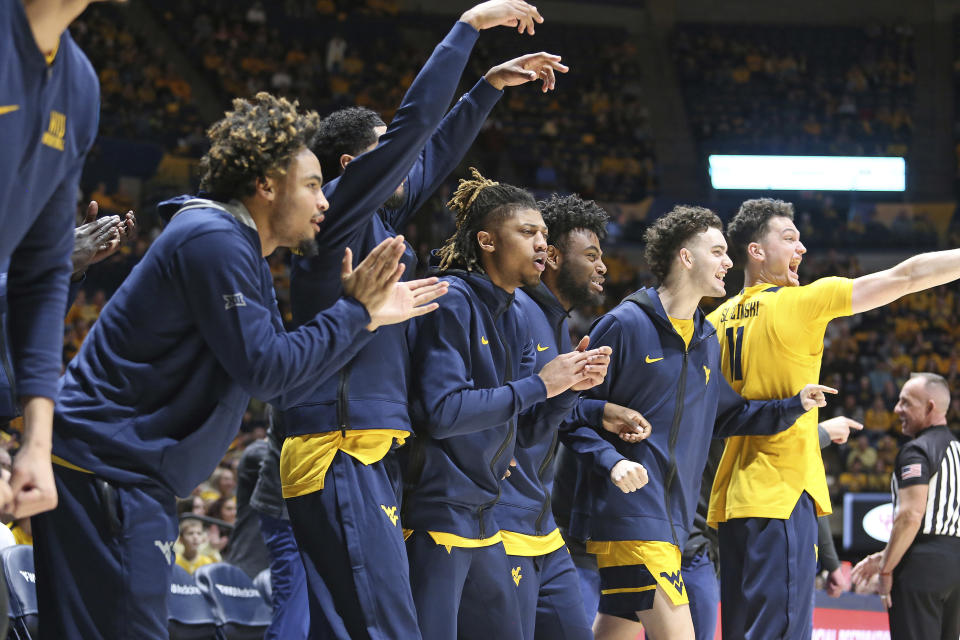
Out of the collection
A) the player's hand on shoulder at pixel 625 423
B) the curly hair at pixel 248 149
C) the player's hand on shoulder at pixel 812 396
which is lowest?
the player's hand on shoulder at pixel 625 423

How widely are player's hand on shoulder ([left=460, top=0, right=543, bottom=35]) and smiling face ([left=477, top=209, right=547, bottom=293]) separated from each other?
791mm

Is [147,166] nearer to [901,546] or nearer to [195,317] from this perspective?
[901,546]

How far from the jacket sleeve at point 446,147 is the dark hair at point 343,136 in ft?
0.79

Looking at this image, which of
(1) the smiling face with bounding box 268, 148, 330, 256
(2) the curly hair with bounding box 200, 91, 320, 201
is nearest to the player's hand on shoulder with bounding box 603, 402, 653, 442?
(1) the smiling face with bounding box 268, 148, 330, 256

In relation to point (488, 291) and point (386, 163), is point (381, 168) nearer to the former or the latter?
point (386, 163)

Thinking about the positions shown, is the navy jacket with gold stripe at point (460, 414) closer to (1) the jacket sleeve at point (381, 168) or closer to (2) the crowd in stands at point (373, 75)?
(1) the jacket sleeve at point (381, 168)

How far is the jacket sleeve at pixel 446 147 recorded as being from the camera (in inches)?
163

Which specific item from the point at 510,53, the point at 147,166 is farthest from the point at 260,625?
the point at 510,53

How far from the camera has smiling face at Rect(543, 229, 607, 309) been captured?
17.2 ft

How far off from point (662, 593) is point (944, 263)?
1.96 m

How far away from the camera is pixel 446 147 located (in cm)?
423

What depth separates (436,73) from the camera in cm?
373

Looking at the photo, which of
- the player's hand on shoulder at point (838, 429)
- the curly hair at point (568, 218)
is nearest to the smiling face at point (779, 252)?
the player's hand on shoulder at point (838, 429)

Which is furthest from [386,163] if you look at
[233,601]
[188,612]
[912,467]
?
[912,467]
